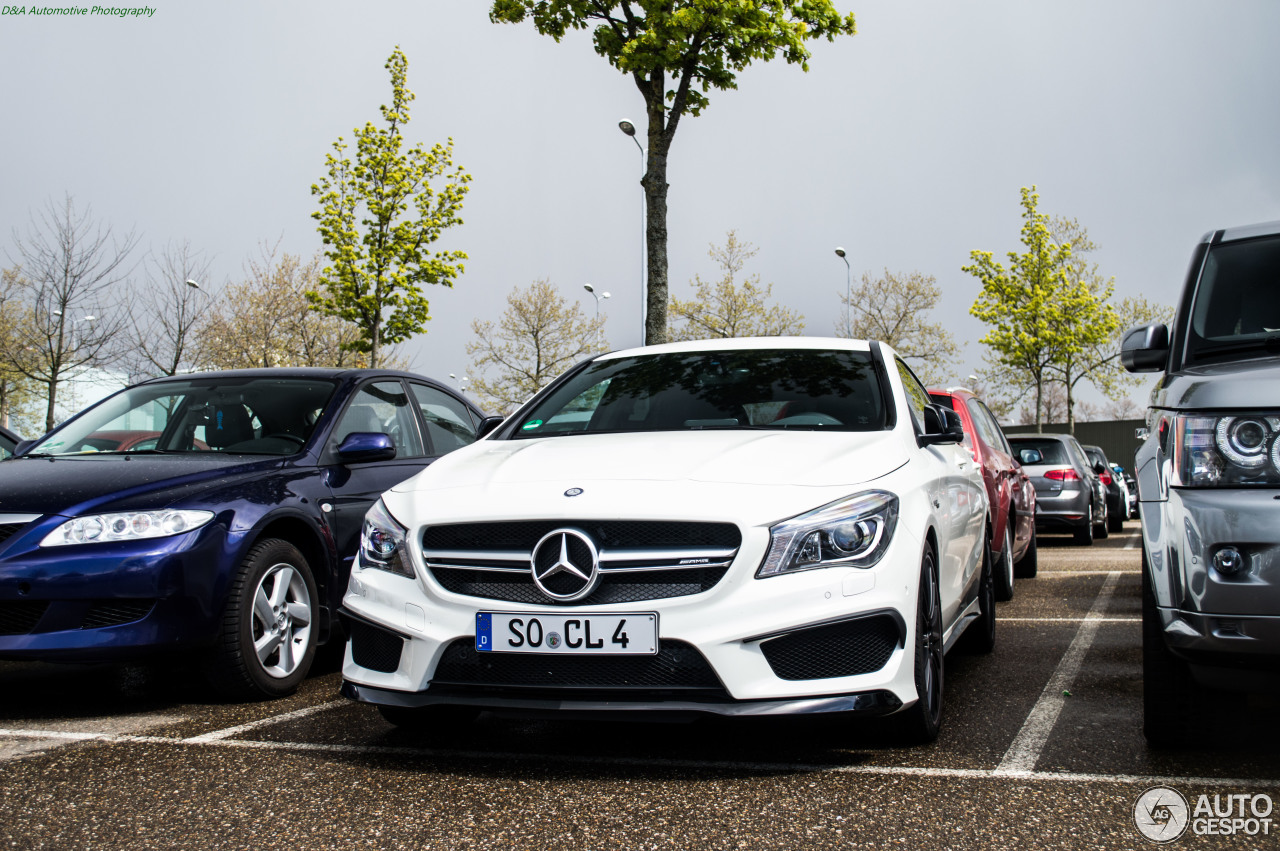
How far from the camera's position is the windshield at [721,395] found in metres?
4.71

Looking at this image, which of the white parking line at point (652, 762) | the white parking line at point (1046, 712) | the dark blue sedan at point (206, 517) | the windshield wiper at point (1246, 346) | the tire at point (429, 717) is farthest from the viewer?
the dark blue sedan at point (206, 517)

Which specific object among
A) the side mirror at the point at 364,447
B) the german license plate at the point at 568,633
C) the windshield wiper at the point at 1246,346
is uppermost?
the windshield wiper at the point at 1246,346

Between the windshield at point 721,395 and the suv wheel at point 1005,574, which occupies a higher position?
the windshield at point 721,395

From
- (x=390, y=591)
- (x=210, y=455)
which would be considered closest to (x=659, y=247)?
(x=210, y=455)

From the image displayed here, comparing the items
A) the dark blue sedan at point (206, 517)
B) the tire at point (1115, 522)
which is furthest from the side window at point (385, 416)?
the tire at point (1115, 522)

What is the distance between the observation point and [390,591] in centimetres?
375

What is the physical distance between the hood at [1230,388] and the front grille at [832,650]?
3.59 ft

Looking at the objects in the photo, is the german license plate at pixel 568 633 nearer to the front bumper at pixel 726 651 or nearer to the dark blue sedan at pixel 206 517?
the front bumper at pixel 726 651

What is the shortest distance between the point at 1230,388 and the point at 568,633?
2.05m

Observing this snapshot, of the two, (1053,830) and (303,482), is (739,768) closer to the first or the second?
(1053,830)

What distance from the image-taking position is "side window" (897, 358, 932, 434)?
4949mm

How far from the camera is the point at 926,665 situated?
3844mm

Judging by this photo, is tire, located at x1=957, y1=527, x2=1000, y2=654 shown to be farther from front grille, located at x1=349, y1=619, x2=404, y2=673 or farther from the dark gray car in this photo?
the dark gray car

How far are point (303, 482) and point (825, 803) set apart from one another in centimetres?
321
